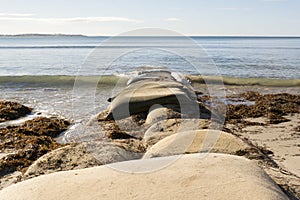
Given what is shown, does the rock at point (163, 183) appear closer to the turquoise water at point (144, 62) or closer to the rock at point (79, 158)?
the rock at point (79, 158)

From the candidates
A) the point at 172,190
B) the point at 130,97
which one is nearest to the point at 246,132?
the point at 130,97

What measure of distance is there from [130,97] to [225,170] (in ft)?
17.5

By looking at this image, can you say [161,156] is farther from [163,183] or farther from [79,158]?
[163,183]

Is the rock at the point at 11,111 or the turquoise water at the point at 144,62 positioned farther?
the turquoise water at the point at 144,62

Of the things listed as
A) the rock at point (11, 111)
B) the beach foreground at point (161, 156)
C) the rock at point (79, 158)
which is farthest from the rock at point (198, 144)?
the rock at point (11, 111)

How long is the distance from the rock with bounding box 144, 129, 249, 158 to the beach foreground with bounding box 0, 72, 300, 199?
12 mm

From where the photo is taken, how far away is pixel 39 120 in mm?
8391

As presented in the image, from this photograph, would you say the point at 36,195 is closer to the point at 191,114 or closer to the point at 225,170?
the point at 225,170

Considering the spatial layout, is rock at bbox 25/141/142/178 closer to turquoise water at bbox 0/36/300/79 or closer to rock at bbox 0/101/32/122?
turquoise water at bbox 0/36/300/79

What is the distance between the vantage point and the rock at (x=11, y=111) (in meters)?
8.92

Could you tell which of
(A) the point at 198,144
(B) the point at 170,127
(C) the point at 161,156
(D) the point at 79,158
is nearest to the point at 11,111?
(B) the point at 170,127

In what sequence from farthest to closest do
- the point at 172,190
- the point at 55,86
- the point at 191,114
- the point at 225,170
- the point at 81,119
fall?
the point at 55,86
the point at 81,119
the point at 191,114
the point at 225,170
the point at 172,190

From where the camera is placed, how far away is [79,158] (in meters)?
4.52

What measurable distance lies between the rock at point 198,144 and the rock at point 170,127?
3.19 ft
